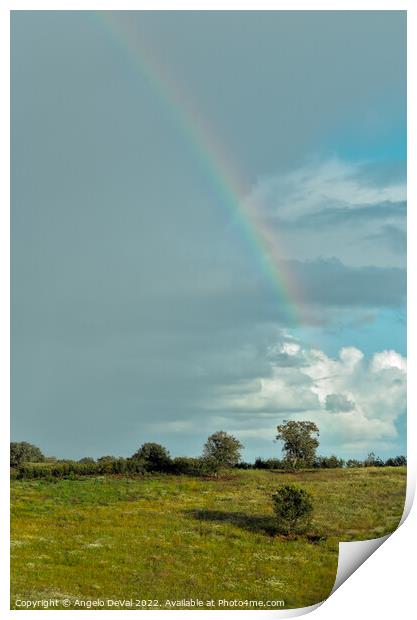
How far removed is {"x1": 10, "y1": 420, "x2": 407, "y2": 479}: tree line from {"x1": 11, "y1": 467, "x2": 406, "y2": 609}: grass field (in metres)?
0.23

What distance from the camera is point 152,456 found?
2097 cm

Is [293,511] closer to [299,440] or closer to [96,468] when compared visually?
[299,440]

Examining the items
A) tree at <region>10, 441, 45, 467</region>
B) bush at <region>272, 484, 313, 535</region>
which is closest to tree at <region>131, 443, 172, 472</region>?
tree at <region>10, 441, 45, 467</region>

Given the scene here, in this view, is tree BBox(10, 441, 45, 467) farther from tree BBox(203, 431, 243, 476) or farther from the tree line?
tree BBox(203, 431, 243, 476)

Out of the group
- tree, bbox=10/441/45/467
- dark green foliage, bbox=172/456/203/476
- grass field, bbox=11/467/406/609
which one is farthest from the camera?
dark green foliage, bbox=172/456/203/476

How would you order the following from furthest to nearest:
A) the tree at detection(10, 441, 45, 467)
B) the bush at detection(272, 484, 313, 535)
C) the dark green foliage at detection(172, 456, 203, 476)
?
the dark green foliage at detection(172, 456, 203, 476) < the tree at detection(10, 441, 45, 467) < the bush at detection(272, 484, 313, 535)

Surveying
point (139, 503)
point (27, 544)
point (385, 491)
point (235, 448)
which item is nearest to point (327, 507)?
point (385, 491)

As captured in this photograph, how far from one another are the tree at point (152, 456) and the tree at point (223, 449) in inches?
40.8

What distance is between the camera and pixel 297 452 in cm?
2058

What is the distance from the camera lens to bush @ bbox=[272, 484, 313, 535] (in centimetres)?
1894

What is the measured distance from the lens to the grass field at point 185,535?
1747 centimetres

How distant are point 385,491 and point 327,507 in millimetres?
1466

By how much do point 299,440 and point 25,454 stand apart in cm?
658
